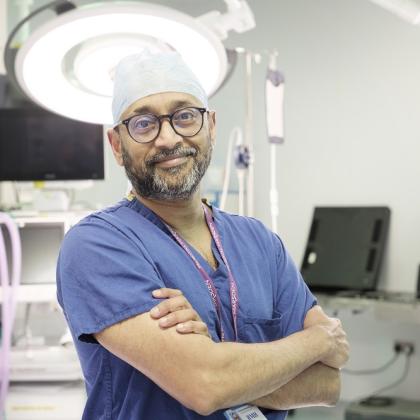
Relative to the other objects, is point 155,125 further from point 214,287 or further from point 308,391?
point 308,391

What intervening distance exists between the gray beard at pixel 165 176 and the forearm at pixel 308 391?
1.36 feet

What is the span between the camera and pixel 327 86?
436cm

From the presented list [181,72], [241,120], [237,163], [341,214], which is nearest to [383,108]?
[341,214]

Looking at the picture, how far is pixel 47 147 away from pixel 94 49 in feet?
4.58

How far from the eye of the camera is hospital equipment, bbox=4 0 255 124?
51.1 inches

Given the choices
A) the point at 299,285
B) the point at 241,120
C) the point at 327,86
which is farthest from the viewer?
the point at 241,120

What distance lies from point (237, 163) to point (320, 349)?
1.10 m

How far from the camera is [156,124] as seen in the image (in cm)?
135

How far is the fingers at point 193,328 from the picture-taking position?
3.89 ft

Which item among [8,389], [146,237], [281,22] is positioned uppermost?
[281,22]

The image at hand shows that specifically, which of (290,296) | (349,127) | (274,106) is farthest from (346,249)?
(290,296)

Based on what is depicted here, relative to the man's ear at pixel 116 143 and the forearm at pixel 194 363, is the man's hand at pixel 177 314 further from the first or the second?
the man's ear at pixel 116 143

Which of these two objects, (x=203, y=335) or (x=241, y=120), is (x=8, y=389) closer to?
(x=203, y=335)

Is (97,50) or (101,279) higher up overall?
(97,50)
